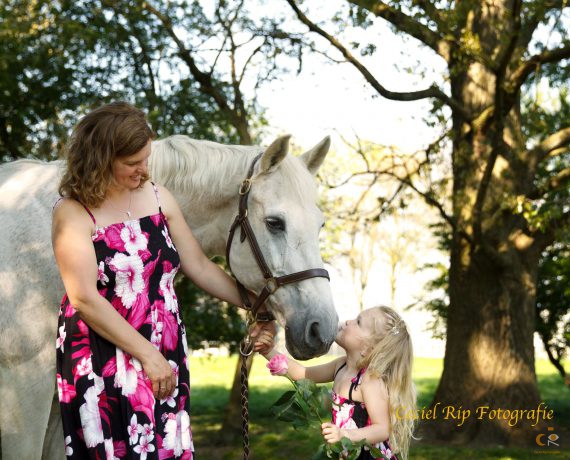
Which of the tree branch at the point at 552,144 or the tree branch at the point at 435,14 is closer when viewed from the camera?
the tree branch at the point at 435,14

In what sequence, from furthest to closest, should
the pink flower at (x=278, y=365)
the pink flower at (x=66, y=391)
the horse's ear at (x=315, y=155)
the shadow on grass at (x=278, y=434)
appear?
the shadow on grass at (x=278, y=434)
the horse's ear at (x=315, y=155)
the pink flower at (x=278, y=365)
the pink flower at (x=66, y=391)

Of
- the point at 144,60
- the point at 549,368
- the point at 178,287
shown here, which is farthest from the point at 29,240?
the point at 549,368

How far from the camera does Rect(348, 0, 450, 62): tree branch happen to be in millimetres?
6352

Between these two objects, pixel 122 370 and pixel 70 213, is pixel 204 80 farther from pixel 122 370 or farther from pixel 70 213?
pixel 122 370

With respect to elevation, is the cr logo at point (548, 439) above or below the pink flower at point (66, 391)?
below

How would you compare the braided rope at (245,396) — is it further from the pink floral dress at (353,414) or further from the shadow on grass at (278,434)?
the shadow on grass at (278,434)

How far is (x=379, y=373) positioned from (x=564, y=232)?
17.2ft

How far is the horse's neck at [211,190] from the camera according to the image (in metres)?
3.12

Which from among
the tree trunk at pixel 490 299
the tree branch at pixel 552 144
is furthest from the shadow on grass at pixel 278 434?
the tree branch at pixel 552 144

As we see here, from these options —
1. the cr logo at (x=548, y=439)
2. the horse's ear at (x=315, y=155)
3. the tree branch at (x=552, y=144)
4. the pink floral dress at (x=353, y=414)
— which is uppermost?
the tree branch at (x=552, y=144)

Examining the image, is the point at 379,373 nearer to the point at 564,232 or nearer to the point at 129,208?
the point at 129,208

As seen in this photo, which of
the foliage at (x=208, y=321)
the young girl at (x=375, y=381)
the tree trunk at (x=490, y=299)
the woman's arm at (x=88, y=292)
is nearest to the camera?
the woman's arm at (x=88, y=292)

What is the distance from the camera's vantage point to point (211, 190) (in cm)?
313

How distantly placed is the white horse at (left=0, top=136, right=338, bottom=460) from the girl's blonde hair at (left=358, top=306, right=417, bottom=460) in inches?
17.6
